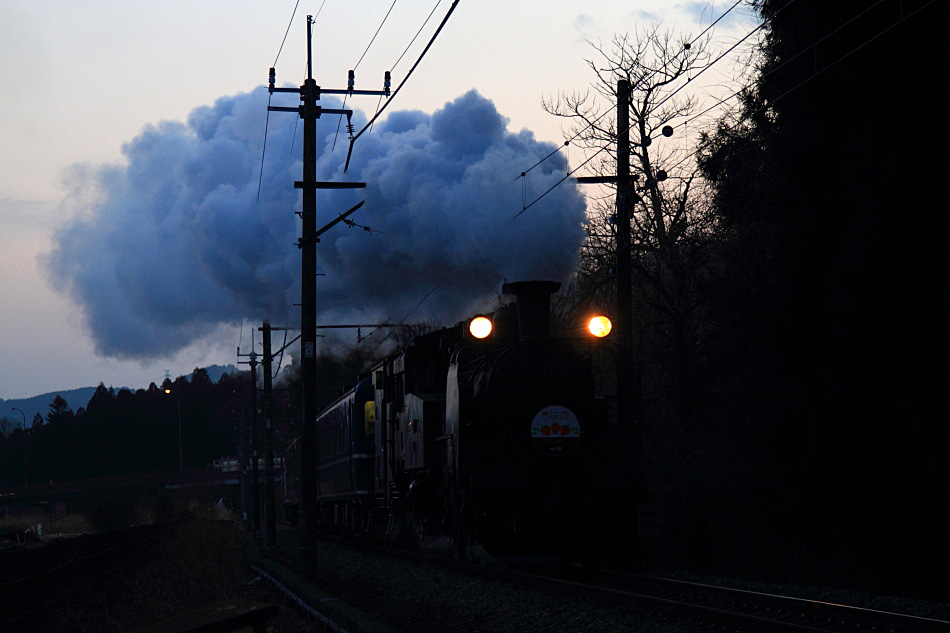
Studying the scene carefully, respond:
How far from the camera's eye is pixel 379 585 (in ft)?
45.8

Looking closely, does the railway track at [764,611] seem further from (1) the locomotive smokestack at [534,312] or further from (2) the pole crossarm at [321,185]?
(2) the pole crossarm at [321,185]

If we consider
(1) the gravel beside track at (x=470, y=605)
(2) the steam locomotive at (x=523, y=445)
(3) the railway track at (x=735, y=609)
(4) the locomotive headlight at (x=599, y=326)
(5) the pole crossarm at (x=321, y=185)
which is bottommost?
Result: (1) the gravel beside track at (x=470, y=605)

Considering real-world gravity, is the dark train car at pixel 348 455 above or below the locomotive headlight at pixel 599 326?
below

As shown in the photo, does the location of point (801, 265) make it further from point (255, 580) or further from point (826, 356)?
point (255, 580)

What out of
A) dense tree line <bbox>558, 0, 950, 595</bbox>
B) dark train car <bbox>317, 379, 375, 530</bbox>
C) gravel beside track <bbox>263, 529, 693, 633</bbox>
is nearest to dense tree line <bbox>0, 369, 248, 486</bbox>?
dark train car <bbox>317, 379, 375, 530</bbox>

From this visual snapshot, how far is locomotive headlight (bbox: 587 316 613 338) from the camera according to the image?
12.9 meters

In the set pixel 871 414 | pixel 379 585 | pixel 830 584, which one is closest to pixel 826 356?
pixel 871 414

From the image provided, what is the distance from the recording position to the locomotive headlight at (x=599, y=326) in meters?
12.9

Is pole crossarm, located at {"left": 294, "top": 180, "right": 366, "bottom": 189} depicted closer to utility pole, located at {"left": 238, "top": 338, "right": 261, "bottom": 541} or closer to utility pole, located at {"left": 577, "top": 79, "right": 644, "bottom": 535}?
utility pole, located at {"left": 577, "top": 79, "right": 644, "bottom": 535}

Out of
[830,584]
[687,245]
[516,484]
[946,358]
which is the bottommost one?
[830,584]

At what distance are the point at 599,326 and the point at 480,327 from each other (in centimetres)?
162

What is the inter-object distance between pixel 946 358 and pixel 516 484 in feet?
24.3

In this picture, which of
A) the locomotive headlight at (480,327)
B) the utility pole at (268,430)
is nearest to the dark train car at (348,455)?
the utility pole at (268,430)

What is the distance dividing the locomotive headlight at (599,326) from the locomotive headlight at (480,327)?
1383 millimetres
